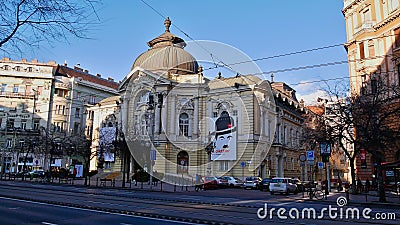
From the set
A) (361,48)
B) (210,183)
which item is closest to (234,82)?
(361,48)

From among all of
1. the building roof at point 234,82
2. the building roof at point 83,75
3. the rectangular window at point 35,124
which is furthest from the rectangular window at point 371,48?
the building roof at point 83,75

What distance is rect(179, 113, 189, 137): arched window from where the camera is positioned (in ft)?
167

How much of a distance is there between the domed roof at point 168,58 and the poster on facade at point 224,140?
11.8 meters

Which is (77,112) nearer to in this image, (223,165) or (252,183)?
(223,165)

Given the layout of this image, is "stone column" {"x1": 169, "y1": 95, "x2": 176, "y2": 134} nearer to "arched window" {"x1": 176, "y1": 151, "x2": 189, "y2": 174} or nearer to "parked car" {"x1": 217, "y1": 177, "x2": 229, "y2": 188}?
"arched window" {"x1": 176, "y1": 151, "x2": 189, "y2": 174}

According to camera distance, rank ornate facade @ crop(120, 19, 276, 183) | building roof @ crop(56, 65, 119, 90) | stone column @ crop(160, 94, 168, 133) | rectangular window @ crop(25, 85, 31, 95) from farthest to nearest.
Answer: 1. building roof @ crop(56, 65, 119, 90)
2. rectangular window @ crop(25, 85, 31, 95)
3. stone column @ crop(160, 94, 168, 133)
4. ornate facade @ crop(120, 19, 276, 183)

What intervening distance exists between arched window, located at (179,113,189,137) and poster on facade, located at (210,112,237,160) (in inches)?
164

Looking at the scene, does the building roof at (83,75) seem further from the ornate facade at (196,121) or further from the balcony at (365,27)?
the balcony at (365,27)

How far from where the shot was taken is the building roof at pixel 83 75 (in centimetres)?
7576

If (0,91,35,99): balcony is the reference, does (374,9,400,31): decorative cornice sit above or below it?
above

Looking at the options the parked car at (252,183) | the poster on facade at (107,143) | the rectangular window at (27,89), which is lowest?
the parked car at (252,183)

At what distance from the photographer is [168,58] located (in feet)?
180

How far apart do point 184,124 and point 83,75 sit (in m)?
40.0

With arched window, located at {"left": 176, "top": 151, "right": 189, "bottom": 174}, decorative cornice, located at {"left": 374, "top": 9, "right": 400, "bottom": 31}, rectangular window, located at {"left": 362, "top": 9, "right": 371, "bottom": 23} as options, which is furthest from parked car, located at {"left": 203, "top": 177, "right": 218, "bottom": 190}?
rectangular window, located at {"left": 362, "top": 9, "right": 371, "bottom": 23}
